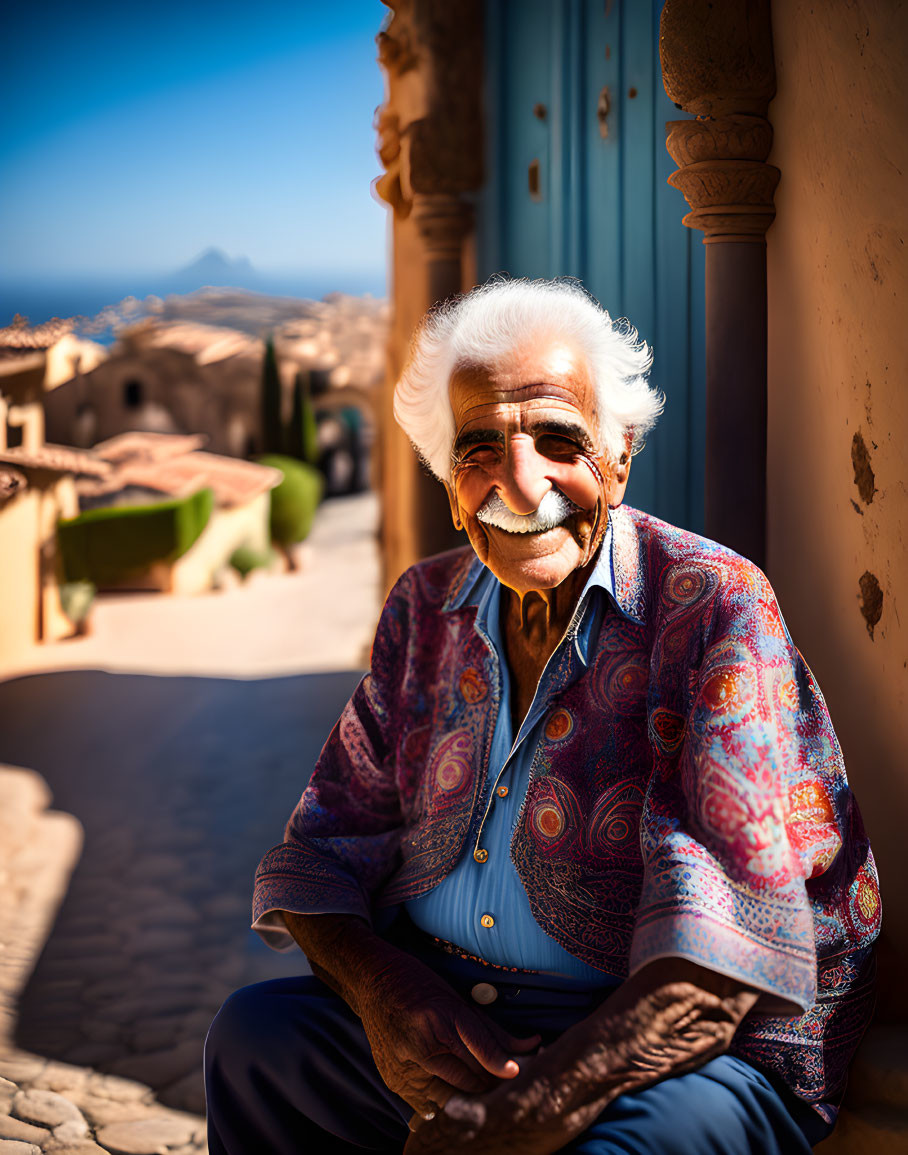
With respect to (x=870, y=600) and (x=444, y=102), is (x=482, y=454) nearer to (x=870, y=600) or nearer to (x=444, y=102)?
(x=870, y=600)

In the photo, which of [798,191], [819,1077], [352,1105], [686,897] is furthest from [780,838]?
[798,191]

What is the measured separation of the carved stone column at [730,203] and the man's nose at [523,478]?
2.70ft

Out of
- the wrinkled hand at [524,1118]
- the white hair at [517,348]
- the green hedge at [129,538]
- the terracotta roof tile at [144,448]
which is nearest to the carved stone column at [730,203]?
the white hair at [517,348]

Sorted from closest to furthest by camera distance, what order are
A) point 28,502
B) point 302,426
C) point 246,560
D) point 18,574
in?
point 18,574, point 28,502, point 246,560, point 302,426

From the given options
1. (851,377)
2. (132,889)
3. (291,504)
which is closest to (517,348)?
(851,377)

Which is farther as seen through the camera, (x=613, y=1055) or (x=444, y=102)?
(x=444, y=102)

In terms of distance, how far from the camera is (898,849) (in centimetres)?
178

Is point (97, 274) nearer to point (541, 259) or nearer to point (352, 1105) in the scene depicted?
point (541, 259)

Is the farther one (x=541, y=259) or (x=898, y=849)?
(x=541, y=259)

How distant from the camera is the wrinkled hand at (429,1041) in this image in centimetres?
137

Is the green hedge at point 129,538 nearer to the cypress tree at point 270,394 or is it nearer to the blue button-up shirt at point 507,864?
the cypress tree at point 270,394

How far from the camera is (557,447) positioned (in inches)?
61.8

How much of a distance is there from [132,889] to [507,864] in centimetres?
351

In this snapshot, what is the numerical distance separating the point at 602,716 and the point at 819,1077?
1.83ft
